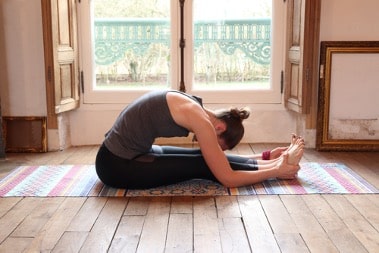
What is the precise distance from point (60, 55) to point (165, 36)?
0.95m

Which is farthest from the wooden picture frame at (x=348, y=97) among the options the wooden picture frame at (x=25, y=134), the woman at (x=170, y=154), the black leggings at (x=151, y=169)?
the wooden picture frame at (x=25, y=134)

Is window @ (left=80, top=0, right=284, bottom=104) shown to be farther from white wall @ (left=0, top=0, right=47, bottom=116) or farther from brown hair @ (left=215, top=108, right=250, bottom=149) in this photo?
brown hair @ (left=215, top=108, right=250, bottom=149)

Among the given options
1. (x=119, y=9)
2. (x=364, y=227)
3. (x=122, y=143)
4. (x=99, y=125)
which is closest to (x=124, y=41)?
(x=119, y=9)

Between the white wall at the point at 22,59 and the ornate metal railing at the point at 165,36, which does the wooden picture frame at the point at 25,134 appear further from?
the ornate metal railing at the point at 165,36

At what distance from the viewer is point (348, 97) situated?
13.9 feet

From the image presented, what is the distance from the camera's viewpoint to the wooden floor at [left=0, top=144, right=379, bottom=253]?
2254mm

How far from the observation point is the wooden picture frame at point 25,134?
168 inches

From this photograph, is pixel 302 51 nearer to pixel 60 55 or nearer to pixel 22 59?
pixel 60 55

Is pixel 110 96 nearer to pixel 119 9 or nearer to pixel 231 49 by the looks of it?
pixel 119 9

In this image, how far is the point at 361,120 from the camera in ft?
13.9

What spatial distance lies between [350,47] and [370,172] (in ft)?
3.78

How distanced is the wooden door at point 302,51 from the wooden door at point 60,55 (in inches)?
72.6

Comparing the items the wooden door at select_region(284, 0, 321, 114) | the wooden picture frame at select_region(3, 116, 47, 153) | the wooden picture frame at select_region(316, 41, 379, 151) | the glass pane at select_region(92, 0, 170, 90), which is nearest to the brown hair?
the wooden door at select_region(284, 0, 321, 114)

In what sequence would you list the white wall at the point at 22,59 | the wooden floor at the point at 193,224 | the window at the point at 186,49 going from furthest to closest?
the window at the point at 186,49, the white wall at the point at 22,59, the wooden floor at the point at 193,224
